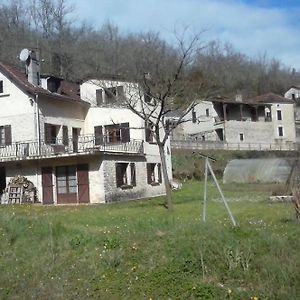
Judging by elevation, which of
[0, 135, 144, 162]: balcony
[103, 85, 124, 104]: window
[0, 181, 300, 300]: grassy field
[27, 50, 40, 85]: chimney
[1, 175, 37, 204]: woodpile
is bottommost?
[0, 181, 300, 300]: grassy field

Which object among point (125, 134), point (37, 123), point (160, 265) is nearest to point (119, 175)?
point (125, 134)

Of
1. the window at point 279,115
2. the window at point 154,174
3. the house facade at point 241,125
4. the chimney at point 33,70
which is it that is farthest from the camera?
the window at point 279,115

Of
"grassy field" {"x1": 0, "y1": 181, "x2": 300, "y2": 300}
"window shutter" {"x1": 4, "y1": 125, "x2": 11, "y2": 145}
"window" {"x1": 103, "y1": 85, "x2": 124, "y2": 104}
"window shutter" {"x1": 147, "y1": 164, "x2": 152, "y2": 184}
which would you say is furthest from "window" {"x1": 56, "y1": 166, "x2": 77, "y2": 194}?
"grassy field" {"x1": 0, "y1": 181, "x2": 300, "y2": 300}

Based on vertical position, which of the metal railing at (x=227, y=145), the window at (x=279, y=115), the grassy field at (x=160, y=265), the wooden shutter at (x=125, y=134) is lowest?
the grassy field at (x=160, y=265)

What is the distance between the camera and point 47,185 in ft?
104

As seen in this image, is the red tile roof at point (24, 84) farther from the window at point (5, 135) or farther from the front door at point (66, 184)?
the front door at point (66, 184)

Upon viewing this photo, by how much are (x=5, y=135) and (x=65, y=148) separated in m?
4.02

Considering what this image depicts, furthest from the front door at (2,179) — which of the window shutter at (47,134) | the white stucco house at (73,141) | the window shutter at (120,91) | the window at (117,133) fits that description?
the window shutter at (120,91)

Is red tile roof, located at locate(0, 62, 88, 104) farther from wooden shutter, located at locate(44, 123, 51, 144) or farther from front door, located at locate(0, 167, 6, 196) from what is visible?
front door, located at locate(0, 167, 6, 196)

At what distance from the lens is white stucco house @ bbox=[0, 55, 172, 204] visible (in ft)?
102

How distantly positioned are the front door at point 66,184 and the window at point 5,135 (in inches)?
162

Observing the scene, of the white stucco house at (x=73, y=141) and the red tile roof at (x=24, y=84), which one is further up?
the red tile roof at (x=24, y=84)

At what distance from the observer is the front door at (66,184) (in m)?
31.3

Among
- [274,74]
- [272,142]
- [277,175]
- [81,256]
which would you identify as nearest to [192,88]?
[277,175]
